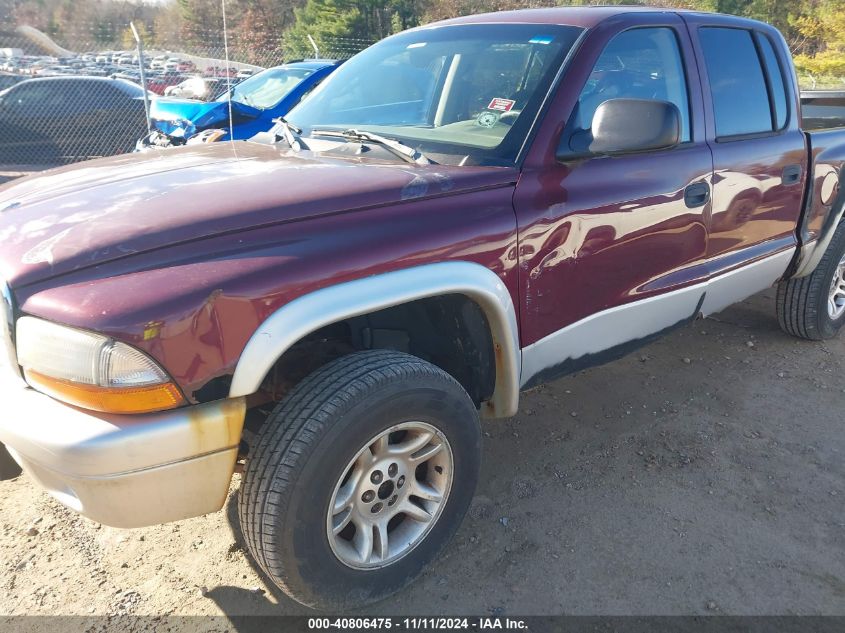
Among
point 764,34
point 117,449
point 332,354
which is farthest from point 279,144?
point 764,34

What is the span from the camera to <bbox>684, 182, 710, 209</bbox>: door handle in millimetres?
2877

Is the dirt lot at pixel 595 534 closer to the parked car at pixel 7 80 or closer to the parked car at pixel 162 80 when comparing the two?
the parked car at pixel 7 80

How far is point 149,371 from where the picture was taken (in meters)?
1.69

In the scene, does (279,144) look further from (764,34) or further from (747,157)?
(764,34)

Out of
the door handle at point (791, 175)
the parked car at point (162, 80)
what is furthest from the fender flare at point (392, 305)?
the parked car at point (162, 80)

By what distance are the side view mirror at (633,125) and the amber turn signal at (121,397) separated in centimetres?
168

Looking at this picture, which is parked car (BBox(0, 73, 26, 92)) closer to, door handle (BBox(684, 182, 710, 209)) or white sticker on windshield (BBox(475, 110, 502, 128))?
white sticker on windshield (BBox(475, 110, 502, 128))

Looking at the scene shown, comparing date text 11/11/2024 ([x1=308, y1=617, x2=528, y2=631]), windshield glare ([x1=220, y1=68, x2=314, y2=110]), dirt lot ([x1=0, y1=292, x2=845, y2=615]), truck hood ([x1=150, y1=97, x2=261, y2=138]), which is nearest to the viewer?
date text 11/11/2024 ([x1=308, y1=617, x2=528, y2=631])

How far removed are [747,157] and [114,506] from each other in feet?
9.92

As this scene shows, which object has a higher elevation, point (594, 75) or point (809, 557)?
point (594, 75)

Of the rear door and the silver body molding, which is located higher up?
the rear door

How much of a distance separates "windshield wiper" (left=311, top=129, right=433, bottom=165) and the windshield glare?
546 centimetres

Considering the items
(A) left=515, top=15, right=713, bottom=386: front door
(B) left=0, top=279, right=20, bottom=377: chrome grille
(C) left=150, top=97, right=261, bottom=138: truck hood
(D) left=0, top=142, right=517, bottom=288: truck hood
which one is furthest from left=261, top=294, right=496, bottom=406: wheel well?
(C) left=150, top=97, right=261, bottom=138: truck hood

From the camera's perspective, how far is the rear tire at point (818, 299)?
4.07 metres
